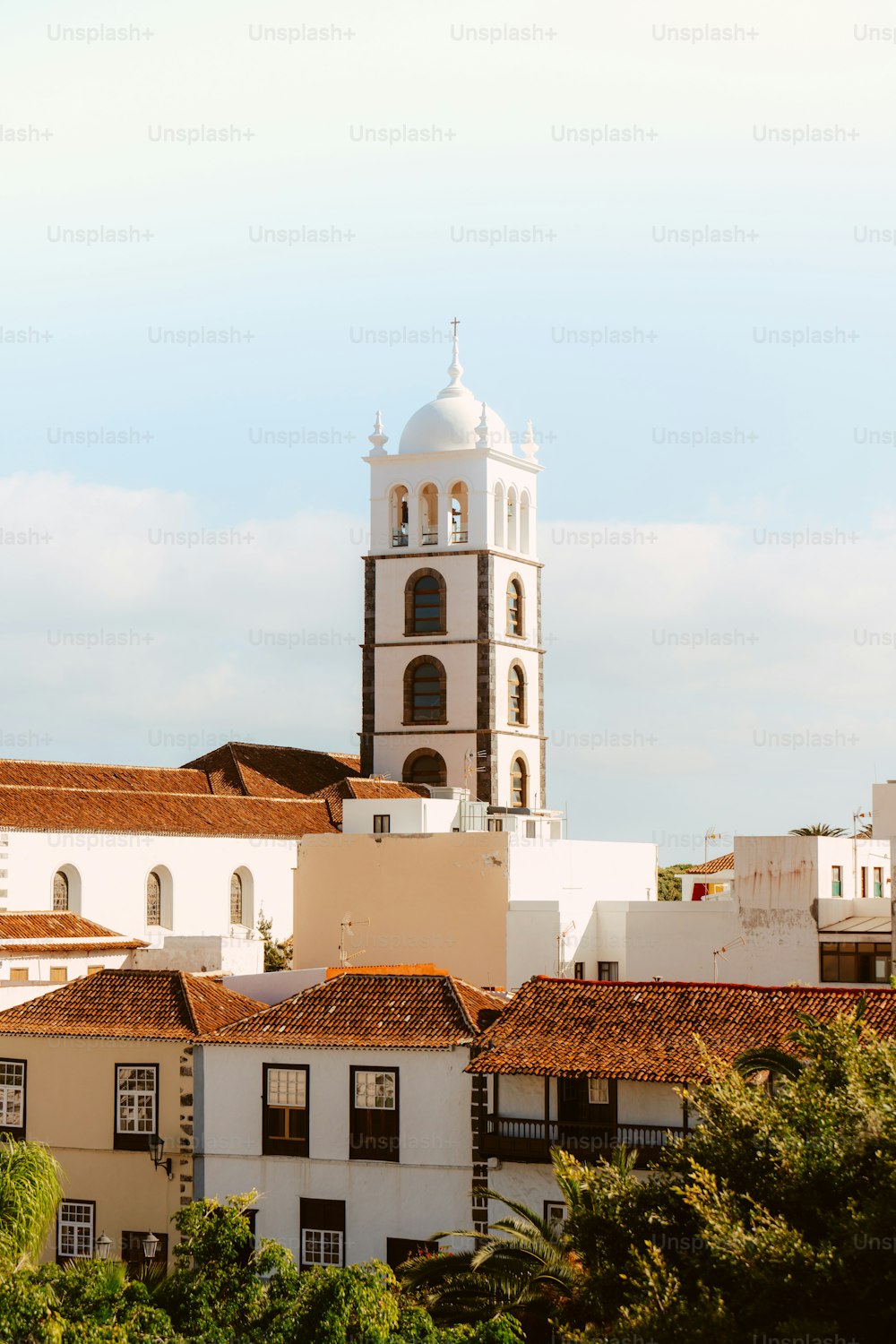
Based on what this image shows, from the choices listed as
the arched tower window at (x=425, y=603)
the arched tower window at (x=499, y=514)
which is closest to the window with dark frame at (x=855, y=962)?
the arched tower window at (x=425, y=603)

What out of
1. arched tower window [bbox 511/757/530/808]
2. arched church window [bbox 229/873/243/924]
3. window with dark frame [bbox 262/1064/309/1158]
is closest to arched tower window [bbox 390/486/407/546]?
arched tower window [bbox 511/757/530/808]

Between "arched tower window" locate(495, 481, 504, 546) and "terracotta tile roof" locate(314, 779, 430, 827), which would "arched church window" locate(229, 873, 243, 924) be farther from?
"arched tower window" locate(495, 481, 504, 546)

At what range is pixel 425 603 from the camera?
263 feet

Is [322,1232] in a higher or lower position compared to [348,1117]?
lower

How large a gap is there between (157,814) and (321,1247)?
31.5m

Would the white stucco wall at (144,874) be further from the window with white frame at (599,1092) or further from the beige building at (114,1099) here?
the window with white frame at (599,1092)

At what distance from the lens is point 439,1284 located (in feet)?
96.8

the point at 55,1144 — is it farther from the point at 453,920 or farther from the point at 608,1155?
the point at 453,920

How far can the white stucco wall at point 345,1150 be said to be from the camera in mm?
34281

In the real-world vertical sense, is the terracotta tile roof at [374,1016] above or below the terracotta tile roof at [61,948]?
below

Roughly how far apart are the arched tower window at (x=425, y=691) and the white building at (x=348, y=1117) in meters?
42.1

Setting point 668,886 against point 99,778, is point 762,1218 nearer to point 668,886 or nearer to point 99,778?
point 99,778

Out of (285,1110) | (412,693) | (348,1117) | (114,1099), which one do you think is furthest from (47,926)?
(412,693)

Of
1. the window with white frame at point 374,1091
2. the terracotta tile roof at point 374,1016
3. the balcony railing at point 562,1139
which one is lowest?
the balcony railing at point 562,1139
